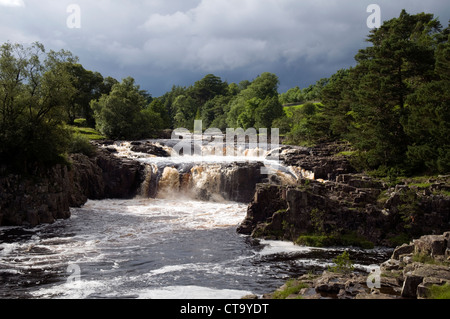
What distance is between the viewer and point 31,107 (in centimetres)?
3216

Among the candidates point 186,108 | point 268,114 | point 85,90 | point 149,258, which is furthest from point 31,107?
point 186,108

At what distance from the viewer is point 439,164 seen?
32.0 meters

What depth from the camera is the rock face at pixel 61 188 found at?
29667 mm

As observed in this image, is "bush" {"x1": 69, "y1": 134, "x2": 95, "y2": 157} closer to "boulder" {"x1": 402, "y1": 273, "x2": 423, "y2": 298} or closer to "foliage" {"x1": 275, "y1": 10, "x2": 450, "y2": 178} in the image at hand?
"foliage" {"x1": 275, "y1": 10, "x2": 450, "y2": 178}

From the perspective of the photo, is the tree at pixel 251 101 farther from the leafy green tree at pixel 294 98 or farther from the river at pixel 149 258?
the river at pixel 149 258

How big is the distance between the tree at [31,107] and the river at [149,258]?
647cm

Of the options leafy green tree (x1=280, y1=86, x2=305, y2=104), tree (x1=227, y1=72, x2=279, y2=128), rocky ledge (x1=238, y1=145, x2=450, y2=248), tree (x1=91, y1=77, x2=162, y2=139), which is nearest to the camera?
rocky ledge (x1=238, y1=145, x2=450, y2=248)

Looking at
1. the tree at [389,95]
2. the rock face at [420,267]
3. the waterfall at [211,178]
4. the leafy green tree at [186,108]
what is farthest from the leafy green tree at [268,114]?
the rock face at [420,267]

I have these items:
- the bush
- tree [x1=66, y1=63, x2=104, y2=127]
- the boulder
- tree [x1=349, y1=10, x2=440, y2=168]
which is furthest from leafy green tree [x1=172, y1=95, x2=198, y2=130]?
the boulder

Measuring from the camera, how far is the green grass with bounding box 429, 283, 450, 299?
11.5 meters

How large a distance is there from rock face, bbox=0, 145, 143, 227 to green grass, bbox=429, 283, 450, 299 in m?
27.6
